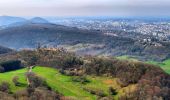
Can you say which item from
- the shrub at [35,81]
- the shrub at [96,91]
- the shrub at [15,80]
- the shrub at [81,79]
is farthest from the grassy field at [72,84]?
the shrub at [35,81]

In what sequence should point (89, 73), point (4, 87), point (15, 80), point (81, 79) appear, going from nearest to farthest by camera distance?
point (4, 87) → point (15, 80) → point (81, 79) → point (89, 73)

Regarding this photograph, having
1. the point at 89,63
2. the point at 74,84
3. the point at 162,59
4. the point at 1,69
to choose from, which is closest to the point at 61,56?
the point at 89,63

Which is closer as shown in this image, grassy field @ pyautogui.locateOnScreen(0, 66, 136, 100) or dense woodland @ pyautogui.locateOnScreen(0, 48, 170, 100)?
dense woodland @ pyautogui.locateOnScreen(0, 48, 170, 100)

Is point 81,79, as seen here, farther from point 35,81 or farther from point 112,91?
point 35,81

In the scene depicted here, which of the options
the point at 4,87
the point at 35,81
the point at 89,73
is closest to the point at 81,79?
the point at 89,73

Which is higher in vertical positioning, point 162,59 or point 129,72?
point 129,72

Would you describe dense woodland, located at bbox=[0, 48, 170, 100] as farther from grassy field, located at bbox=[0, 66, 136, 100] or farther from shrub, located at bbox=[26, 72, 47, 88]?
grassy field, located at bbox=[0, 66, 136, 100]

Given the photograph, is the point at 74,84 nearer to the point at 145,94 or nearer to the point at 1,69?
the point at 145,94

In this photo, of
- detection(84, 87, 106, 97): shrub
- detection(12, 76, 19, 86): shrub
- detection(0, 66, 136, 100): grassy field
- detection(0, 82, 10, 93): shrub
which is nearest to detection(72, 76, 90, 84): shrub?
detection(0, 66, 136, 100): grassy field
